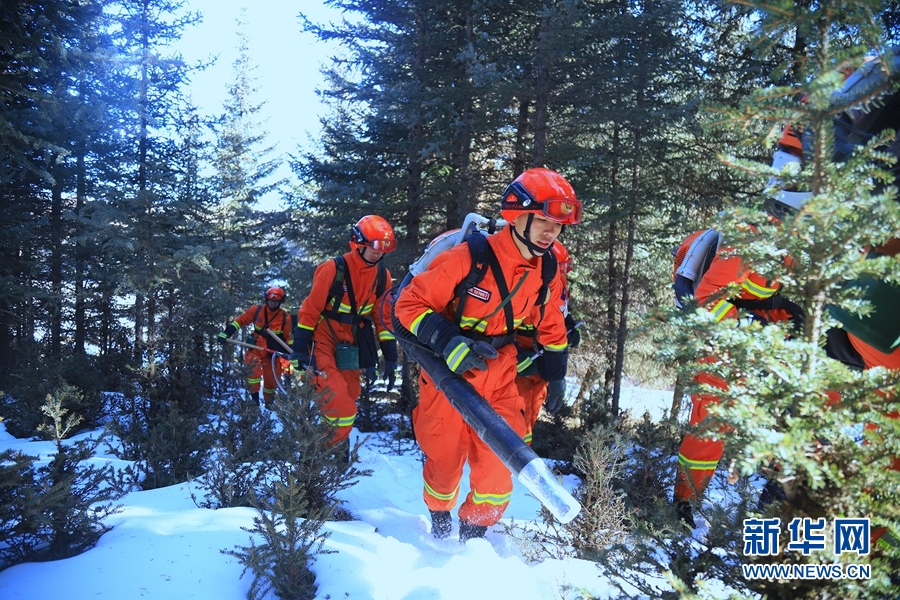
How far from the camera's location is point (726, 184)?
34.1 ft

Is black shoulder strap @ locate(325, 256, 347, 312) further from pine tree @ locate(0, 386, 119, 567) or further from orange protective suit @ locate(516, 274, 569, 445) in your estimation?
pine tree @ locate(0, 386, 119, 567)

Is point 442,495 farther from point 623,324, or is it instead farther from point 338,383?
point 623,324

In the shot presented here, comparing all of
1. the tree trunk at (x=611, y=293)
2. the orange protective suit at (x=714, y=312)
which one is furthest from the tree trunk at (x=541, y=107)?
the orange protective suit at (x=714, y=312)

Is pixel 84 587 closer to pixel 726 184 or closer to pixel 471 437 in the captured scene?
pixel 471 437

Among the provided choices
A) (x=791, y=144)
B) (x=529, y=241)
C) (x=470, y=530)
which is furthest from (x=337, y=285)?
(x=791, y=144)

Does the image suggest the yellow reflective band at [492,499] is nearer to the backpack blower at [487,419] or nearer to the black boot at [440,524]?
the black boot at [440,524]

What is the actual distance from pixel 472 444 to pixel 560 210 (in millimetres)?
1910

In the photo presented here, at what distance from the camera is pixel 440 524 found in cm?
463

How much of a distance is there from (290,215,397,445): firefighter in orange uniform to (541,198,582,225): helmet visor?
264cm

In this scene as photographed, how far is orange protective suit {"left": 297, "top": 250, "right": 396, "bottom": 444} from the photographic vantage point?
20.5 feet

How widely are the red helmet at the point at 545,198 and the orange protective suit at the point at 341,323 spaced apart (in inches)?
98.0

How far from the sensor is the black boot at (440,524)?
4613 millimetres

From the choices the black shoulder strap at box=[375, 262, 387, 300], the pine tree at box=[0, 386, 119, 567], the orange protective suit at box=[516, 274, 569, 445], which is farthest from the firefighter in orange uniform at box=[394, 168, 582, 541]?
the black shoulder strap at box=[375, 262, 387, 300]

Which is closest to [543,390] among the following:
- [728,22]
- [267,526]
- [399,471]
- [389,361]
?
[389,361]
